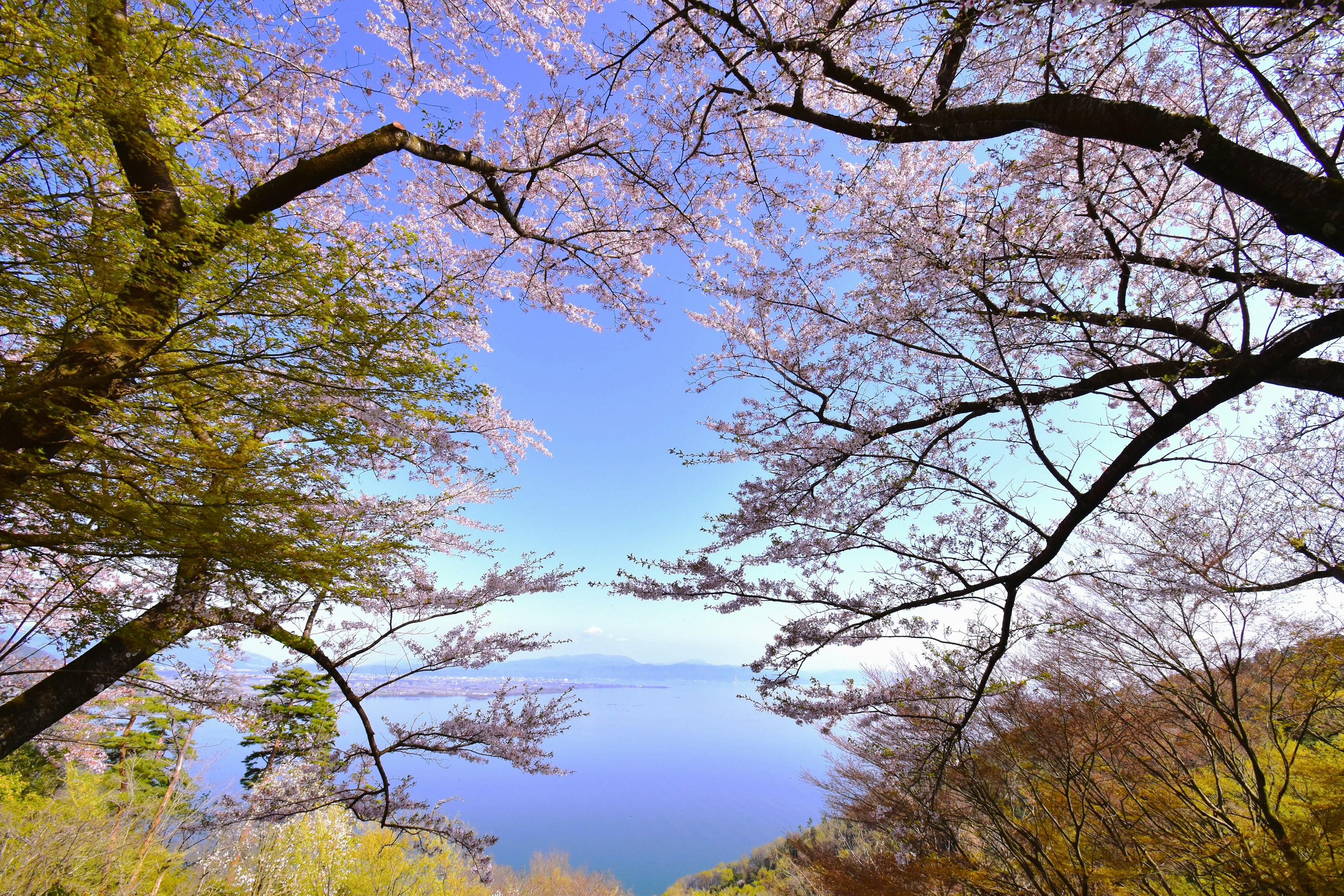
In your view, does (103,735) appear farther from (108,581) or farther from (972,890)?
(972,890)

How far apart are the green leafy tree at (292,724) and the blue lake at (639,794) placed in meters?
0.84

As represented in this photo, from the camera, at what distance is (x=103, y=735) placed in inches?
362

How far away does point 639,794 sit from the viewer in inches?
1362

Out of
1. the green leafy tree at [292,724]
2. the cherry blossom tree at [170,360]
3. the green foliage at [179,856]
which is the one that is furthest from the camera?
the green leafy tree at [292,724]

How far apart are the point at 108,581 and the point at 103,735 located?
8444mm

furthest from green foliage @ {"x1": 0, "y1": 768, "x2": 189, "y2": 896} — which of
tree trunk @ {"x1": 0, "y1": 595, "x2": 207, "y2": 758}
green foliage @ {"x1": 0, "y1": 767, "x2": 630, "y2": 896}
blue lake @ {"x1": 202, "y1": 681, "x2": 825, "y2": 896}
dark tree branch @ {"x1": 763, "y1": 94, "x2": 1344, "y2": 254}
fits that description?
dark tree branch @ {"x1": 763, "y1": 94, "x2": 1344, "y2": 254}

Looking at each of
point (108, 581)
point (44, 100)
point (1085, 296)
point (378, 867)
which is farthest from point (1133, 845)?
point (378, 867)

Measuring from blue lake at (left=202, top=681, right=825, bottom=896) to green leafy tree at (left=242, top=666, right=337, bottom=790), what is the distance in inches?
33.0

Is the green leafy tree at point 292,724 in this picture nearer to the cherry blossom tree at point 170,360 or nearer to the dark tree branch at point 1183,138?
the cherry blossom tree at point 170,360

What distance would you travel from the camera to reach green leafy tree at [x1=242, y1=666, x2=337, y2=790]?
7793 millimetres

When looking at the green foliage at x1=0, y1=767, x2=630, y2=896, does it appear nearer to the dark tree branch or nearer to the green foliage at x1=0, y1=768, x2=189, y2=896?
the green foliage at x1=0, y1=768, x2=189, y2=896

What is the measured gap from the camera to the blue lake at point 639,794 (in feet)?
75.3

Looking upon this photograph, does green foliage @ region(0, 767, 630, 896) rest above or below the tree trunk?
below

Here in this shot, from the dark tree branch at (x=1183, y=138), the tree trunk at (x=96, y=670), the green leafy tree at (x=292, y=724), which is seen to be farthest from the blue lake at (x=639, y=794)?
the dark tree branch at (x=1183, y=138)
